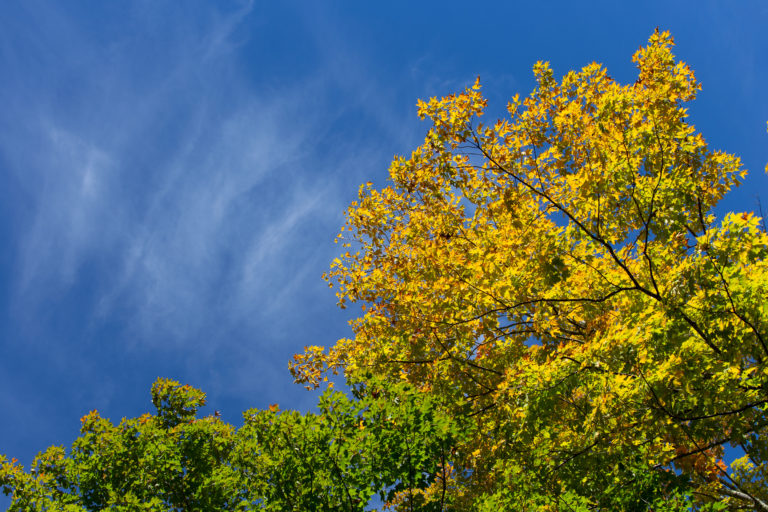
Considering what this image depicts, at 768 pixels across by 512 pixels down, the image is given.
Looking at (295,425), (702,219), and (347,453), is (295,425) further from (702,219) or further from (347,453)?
(702,219)

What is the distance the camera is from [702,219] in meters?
9.05

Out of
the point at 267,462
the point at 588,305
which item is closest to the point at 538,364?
the point at 588,305

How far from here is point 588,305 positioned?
7816mm

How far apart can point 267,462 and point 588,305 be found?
5158 mm

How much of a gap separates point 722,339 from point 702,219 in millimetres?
3266

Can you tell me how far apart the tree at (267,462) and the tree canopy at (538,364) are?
3 centimetres

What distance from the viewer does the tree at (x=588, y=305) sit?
245 inches

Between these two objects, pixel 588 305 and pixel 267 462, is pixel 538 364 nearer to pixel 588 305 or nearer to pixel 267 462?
pixel 588 305

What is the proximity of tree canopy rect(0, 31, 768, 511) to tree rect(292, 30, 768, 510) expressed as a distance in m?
0.04

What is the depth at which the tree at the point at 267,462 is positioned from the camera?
6754 millimetres

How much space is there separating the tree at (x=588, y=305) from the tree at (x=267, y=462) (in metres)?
1.14

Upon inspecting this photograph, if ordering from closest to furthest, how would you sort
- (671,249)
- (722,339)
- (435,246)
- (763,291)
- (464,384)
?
(763,291) < (722,339) < (671,249) < (464,384) < (435,246)

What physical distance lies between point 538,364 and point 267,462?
4.17 meters

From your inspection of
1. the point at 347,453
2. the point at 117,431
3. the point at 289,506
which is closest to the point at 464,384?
the point at 347,453
